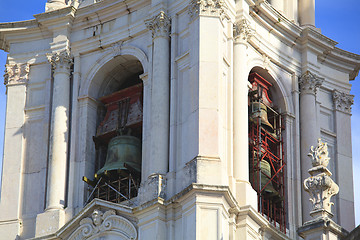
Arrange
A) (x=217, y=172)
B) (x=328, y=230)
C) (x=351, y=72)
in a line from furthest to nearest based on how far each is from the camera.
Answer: (x=351, y=72)
(x=217, y=172)
(x=328, y=230)

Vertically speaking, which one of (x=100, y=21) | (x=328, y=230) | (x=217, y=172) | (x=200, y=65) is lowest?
(x=328, y=230)

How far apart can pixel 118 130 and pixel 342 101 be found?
8.05 meters

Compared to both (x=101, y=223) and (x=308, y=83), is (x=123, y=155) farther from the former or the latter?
(x=308, y=83)

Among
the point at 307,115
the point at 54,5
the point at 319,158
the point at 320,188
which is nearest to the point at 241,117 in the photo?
the point at 307,115

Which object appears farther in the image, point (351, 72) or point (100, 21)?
point (351, 72)

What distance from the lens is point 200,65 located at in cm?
4388

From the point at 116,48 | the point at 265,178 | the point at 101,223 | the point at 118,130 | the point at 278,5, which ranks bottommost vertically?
the point at 101,223

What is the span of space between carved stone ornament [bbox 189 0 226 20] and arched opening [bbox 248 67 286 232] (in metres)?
3.22

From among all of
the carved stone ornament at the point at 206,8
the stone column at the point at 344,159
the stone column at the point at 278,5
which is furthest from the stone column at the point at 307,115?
the carved stone ornament at the point at 206,8

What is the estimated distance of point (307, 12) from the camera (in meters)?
50.5

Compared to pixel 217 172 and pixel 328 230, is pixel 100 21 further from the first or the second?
pixel 328 230

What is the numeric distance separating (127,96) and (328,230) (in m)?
11.1

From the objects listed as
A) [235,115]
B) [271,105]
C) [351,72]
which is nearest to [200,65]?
[235,115]

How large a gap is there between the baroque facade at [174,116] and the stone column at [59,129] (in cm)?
4
